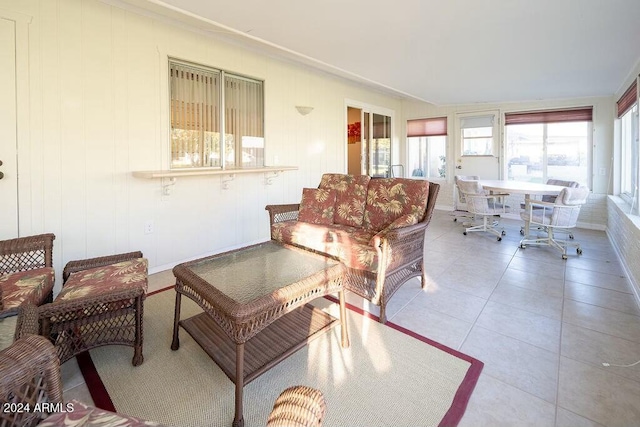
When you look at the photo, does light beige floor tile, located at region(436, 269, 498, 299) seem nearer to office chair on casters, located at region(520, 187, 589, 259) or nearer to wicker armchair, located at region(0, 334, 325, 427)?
office chair on casters, located at region(520, 187, 589, 259)

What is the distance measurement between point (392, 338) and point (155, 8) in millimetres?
3447

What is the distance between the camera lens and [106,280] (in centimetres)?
192

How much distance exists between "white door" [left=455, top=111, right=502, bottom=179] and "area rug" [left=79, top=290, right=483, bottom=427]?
18.6 ft

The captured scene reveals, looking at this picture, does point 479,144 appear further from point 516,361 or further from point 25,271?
point 25,271

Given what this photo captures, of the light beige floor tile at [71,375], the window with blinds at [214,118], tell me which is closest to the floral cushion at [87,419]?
the light beige floor tile at [71,375]

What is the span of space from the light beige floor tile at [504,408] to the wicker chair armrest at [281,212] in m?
2.25

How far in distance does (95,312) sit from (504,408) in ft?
7.06

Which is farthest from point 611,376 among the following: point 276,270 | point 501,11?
point 501,11

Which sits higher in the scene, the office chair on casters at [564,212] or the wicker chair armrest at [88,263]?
the office chair on casters at [564,212]

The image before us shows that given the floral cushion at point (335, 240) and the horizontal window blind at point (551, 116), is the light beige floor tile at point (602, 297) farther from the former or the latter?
the horizontal window blind at point (551, 116)

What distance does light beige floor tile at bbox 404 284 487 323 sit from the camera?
7.94 ft

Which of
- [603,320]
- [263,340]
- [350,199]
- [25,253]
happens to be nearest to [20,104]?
[25,253]

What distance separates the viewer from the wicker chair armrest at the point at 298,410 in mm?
614

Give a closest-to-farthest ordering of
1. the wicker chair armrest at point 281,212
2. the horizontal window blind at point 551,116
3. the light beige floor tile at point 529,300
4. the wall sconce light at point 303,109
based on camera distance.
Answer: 1. the light beige floor tile at point 529,300
2. the wicker chair armrest at point 281,212
3. the wall sconce light at point 303,109
4. the horizontal window blind at point 551,116
